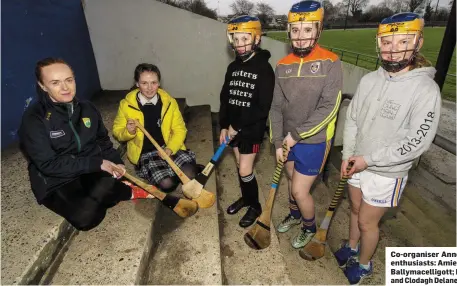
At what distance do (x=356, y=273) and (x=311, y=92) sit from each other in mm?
1531

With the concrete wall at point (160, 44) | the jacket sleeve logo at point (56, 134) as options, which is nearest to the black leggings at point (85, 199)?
the jacket sleeve logo at point (56, 134)

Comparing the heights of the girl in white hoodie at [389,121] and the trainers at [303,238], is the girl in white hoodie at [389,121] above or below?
above

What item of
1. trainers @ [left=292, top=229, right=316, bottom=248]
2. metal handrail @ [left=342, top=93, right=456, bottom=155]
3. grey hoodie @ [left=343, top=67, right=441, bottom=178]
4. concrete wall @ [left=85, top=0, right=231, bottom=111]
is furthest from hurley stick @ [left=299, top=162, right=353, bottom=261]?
concrete wall @ [left=85, top=0, right=231, bottom=111]

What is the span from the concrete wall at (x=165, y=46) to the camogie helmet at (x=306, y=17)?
3383 mm

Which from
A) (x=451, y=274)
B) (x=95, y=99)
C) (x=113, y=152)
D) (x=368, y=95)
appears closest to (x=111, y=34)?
(x=95, y=99)

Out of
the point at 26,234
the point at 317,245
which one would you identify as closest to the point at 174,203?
the point at 26,234

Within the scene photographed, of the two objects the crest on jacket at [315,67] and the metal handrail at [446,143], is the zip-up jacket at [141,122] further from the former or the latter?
the metal handrail at [446,143]

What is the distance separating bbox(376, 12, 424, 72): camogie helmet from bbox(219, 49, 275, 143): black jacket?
0.83m

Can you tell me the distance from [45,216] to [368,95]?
256 centimetres

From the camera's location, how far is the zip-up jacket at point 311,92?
1891 millimetres

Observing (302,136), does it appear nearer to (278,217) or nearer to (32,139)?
(278,217)

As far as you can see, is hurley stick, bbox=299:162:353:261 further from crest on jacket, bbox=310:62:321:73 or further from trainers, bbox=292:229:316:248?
crest on jacket, bbox=310:62:321:73

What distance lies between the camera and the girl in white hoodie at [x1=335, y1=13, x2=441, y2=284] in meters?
1.53

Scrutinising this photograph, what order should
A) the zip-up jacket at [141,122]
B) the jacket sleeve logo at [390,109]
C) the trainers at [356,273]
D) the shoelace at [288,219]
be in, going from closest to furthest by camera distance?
the jacket sleeve logo at [390,109] → the trainers at [356,273] → the zip-up jacket at [141,122] → the shoelace at [288,219]
